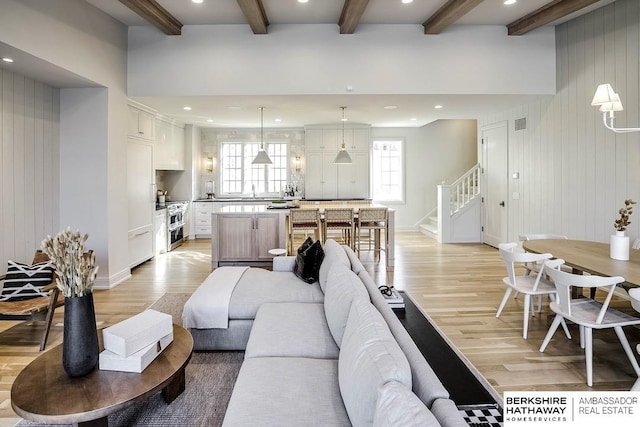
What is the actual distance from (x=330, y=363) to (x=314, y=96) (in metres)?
4.40

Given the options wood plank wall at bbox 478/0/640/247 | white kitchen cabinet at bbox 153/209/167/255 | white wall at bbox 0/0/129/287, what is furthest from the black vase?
wood plank wall at bbox 478/0/640/247

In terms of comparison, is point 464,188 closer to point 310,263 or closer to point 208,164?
point 310,263

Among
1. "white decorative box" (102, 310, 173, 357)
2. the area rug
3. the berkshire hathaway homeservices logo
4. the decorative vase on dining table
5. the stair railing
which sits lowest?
the area rug

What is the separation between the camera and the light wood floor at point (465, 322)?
2.67 meters

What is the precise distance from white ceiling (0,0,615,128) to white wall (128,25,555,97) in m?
0.15

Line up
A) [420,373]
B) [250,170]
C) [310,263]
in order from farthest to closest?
[250,170], [310,263], [420,373]

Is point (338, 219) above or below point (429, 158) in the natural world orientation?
below

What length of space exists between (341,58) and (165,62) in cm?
250

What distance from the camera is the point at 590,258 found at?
3.20m

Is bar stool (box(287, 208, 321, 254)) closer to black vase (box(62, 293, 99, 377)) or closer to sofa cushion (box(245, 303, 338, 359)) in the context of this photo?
sofa cushion (box(245, 303, 338, 359))

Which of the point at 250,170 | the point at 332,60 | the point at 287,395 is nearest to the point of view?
the point at 287,395

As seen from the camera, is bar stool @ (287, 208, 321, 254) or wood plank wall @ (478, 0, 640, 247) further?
bar stool @ (287, 208, 321, 254)

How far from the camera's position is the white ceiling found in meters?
4.58

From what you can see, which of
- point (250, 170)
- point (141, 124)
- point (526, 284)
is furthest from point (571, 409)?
point (250, 170)
